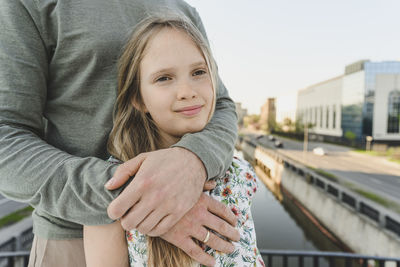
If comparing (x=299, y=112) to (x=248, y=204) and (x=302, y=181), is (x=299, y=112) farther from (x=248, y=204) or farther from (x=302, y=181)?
(x=248, y=204)

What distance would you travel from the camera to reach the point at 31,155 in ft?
2.62

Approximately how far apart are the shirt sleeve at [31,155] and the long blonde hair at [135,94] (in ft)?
0.75

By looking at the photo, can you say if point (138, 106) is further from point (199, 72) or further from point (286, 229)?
point (286, 229)

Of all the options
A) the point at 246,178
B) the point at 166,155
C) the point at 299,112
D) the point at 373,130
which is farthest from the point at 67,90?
the point at 299,112

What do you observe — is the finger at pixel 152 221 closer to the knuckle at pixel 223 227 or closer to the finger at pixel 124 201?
the finger at pixel 124 201

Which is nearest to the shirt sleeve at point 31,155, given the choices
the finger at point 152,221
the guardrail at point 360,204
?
the finger at point 152,221

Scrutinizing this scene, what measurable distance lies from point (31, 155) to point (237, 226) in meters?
0.78

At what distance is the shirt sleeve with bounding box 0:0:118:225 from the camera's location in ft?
2.56

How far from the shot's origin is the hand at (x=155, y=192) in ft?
2.42

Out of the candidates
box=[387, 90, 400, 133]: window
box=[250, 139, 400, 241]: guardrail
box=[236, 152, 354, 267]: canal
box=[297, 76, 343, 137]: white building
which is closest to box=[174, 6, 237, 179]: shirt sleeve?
box=[250, 139, 400, 241]: guardrail

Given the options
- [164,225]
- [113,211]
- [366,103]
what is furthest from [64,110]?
[366,103]

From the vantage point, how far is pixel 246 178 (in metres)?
1.14

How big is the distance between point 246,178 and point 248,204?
115 millimetres

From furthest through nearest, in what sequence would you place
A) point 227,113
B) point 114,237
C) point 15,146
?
point 227,113, point 114,237, point 15,146
